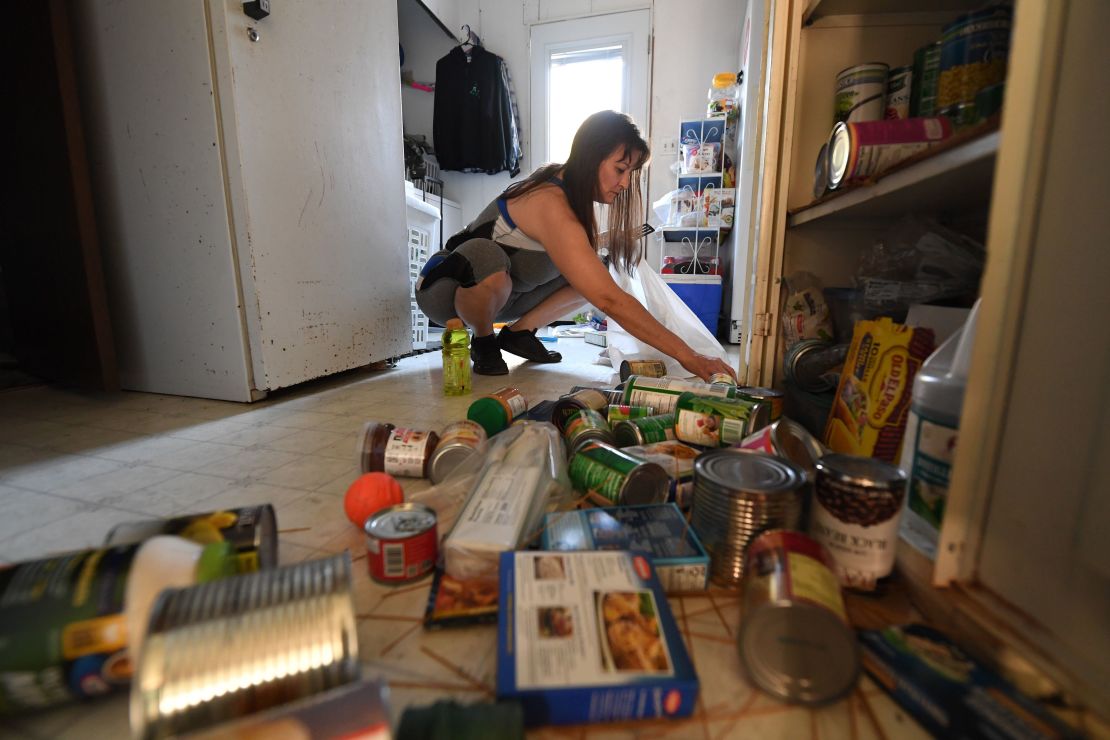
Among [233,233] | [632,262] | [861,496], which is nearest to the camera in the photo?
[861,496]

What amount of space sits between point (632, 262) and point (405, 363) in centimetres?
102

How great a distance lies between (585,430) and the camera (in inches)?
34.4

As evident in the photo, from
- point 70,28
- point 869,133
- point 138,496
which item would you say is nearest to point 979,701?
point 869,133

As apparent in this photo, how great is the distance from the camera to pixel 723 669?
1.49ft

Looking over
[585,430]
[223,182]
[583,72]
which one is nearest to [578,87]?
[583,72]

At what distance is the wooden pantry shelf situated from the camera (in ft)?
1.80

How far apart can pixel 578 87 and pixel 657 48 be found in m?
0.59

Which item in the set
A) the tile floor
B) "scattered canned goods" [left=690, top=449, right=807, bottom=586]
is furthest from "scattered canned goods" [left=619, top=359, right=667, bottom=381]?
"scattered canned goods" [left=690, top=449, right=807, bottom=586]

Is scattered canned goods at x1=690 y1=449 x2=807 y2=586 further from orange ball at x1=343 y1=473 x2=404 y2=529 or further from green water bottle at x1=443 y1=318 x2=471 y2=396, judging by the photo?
green water bottle at x1=443 y1=318 x2=471 y2=396

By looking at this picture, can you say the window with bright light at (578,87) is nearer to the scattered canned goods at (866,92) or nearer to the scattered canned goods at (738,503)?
the scattered canned goods at (866,92)

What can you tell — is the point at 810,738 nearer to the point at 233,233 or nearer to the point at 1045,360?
the point at 1045,360

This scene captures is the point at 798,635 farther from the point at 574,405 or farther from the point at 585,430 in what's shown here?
the point at 574,405

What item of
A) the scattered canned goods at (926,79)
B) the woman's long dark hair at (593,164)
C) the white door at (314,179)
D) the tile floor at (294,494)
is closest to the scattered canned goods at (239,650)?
the tile floor at (294,494)

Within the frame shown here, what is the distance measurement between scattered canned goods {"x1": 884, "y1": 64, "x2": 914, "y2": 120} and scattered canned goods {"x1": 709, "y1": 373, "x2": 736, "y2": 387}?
0.58m
